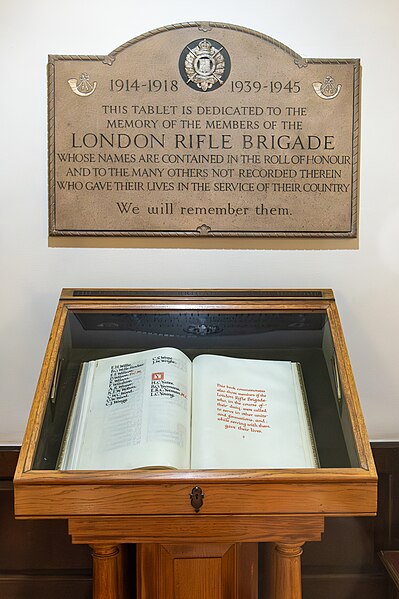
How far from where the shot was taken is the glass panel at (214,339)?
2.08 metres

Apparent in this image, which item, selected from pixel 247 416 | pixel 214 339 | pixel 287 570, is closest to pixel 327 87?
pixel 214 339

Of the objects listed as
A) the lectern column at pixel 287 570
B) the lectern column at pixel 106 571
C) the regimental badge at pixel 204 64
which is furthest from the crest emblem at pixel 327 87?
the lectern column at pixel 106 571

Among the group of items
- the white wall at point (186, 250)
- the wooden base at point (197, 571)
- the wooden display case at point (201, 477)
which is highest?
the white wall at point (186, 250)

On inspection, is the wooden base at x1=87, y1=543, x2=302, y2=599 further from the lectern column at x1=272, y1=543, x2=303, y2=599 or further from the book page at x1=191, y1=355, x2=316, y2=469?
the book page at x1=191, y1=355, x2=316, y2=469

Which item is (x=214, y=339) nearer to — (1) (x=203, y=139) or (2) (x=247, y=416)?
(2) (x=247, y=416)

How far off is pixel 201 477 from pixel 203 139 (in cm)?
120

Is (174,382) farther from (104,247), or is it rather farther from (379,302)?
(379,302)

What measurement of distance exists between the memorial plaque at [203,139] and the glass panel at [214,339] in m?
0.36

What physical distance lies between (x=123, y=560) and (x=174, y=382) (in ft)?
2.20

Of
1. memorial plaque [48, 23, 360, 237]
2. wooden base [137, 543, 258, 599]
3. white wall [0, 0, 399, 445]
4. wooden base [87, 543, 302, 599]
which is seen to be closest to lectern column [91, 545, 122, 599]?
wooden base [87, 543, 302, 599]

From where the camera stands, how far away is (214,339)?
7.30ft

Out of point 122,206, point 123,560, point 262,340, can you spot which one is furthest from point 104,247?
point 123,560

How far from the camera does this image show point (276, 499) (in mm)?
1769

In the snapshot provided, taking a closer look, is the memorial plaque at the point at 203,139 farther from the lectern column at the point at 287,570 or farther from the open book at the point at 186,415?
the lectern column at the point at 287,570
